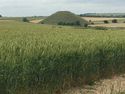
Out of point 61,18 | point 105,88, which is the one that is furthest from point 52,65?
point 61,18

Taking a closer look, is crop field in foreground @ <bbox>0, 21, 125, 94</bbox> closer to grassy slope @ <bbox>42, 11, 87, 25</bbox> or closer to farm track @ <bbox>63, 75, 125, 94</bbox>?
farm track @ <bbox>63, 75, 125, 94</bbox>

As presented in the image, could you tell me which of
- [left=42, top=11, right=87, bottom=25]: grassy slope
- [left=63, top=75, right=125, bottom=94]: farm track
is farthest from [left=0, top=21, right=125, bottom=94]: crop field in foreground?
[left=42, top=11, right=87, bottom=25]: grassy slope

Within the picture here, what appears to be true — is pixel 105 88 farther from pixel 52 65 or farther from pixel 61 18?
pixel 61 18

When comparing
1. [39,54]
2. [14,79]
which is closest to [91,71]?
[39,54]

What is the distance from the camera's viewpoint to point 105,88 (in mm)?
11508

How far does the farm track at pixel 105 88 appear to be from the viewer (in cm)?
1072

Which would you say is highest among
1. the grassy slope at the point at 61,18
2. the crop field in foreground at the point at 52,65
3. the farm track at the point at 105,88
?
the crop field in foreground at the point at 52,65

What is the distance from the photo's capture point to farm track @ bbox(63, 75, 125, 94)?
10.7 metres

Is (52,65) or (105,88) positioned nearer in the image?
(52,65)

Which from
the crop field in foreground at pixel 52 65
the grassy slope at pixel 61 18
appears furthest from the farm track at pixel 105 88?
the grassy slope at pixel 61 18

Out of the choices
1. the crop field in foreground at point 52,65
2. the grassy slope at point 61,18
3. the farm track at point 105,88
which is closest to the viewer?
the crop field in foreground at point 52,65

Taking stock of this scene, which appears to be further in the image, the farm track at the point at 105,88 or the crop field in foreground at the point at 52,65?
the farm track at the point at 105,88

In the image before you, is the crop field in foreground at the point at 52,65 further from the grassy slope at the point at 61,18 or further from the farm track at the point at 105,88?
the grassy slope at the point at 61,18

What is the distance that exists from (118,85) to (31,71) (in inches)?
147
